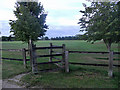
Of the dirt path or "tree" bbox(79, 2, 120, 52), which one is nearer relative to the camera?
the dirt path

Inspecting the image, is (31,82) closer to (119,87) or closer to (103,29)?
(119,87)

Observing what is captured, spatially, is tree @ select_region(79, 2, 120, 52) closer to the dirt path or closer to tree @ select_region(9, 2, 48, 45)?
tree @ select_region(9, 2, 48, 45)

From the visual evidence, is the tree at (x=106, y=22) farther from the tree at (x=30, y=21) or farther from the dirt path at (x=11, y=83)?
the dirt path at (x=11, y=83)

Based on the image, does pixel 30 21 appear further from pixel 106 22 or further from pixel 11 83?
pixel 106 22

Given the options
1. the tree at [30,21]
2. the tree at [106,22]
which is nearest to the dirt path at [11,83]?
the tree at [30,21]

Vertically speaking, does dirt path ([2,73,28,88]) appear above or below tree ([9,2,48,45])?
below

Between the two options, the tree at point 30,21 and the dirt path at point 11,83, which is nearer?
the dirt path at point 11,83

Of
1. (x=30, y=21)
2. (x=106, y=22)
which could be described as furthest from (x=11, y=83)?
(x=106, y=22)

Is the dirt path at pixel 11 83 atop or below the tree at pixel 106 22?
below

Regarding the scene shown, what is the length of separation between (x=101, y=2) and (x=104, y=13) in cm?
101

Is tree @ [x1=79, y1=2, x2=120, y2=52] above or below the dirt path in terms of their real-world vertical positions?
above

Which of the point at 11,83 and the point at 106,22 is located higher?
the point at 106,22

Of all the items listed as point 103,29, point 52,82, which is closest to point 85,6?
point 103,29

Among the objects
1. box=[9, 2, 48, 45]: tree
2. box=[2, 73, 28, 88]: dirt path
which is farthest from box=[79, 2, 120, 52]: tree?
box=[2, 73, 28, 88]: dirt path
